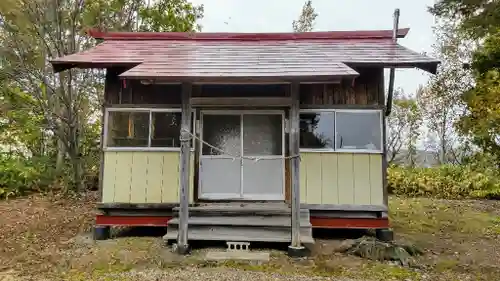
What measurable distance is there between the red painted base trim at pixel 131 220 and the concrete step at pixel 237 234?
1.85ft

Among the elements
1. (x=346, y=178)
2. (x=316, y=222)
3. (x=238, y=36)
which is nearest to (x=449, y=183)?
(x=346, y=178)

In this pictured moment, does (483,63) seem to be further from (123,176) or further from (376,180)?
(123,176)

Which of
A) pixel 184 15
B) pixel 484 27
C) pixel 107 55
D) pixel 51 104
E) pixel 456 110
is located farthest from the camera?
pixel 456 110

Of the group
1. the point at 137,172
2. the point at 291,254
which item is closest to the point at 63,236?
the point at 137,172

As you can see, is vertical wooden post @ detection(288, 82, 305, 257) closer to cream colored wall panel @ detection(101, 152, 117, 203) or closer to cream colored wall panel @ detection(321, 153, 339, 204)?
cream colored wall panel @ detection(321, 153, 339, 204)

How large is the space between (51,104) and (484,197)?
40.4 feet

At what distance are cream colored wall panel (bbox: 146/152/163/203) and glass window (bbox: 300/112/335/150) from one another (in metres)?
2.42

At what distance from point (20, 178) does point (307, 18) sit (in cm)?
1437

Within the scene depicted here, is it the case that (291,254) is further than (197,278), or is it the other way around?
(291,254)

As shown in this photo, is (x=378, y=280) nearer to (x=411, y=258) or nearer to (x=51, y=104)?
(x=411, y=258)

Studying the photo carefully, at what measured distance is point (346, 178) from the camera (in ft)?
19.7

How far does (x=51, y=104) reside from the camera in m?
9.59

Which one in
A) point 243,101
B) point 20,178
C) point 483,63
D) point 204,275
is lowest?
point 204,275

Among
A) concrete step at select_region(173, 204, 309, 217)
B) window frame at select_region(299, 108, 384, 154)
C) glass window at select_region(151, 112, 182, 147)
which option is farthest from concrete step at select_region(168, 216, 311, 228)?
glass window at select_region(151, 112, 182, 147)
